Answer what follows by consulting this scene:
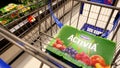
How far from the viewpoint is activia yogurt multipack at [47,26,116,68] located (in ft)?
2.07

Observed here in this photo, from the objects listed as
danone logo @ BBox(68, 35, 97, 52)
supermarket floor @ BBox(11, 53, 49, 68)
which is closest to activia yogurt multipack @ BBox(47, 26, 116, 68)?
danone logo @ BBox(68, 35, 97, 52)

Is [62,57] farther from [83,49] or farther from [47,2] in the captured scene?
[47,2]

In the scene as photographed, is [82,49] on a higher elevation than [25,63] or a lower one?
higher

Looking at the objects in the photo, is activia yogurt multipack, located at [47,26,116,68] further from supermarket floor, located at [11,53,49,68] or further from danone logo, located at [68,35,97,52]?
supermarket floor, located at [11,53,49,68]

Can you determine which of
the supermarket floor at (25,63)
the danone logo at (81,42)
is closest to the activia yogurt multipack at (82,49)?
the danone logo at (81,42)

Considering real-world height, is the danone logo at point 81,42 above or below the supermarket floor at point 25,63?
above

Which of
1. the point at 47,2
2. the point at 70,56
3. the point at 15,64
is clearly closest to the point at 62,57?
the point at 70,56

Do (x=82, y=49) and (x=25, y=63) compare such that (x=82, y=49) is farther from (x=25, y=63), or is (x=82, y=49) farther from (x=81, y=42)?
(x=25, y=63)

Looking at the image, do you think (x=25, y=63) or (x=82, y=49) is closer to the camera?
(x=82, y=49)

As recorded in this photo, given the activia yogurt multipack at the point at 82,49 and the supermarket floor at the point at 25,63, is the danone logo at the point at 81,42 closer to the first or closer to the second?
the activia yogurt multipack at the point at 82,49

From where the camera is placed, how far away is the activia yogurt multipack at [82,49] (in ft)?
2.07

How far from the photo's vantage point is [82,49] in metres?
0.69

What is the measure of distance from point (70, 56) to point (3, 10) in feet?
3.46

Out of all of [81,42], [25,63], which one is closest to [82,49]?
[81,42]
